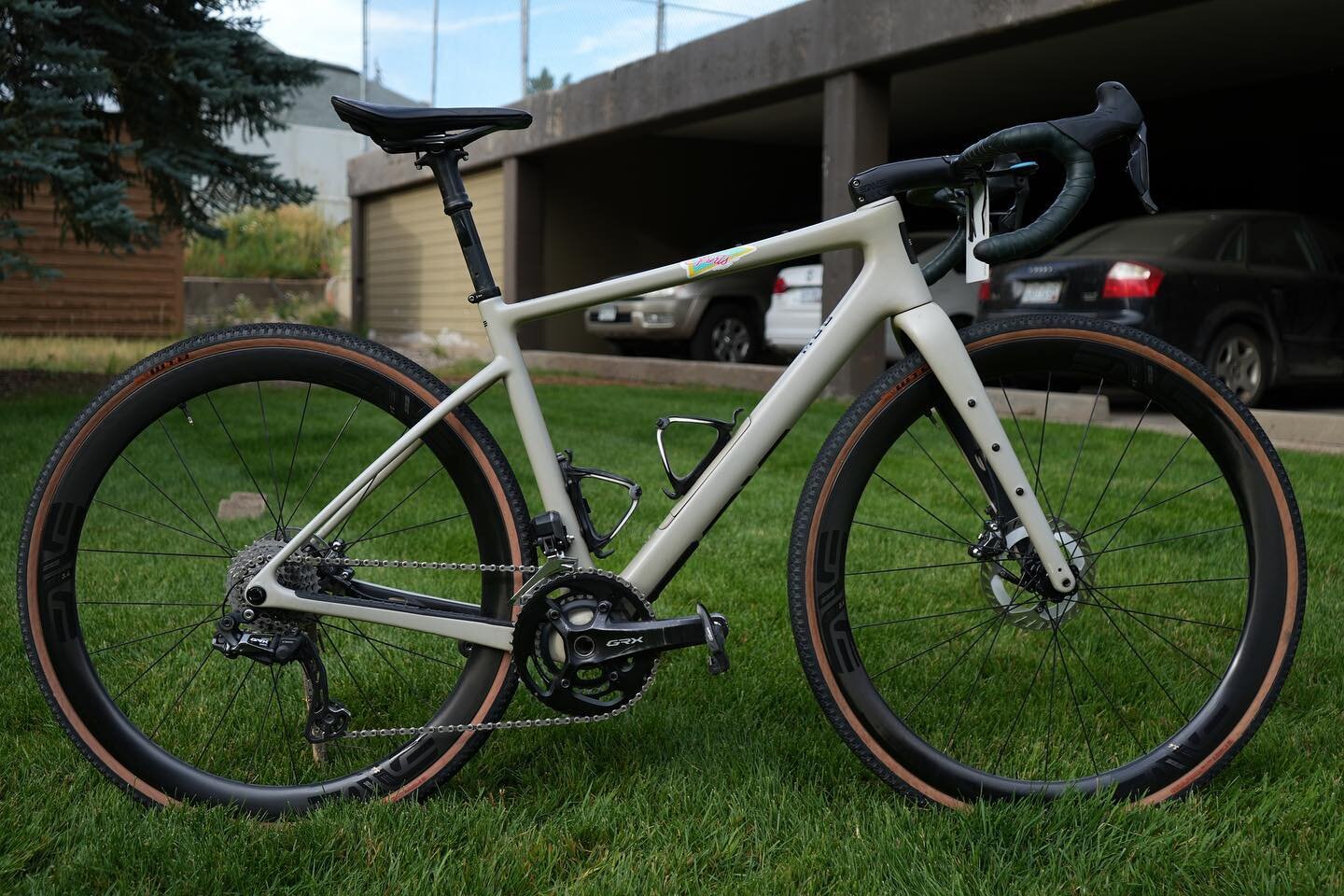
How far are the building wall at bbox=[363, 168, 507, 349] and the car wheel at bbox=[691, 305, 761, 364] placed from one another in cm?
374

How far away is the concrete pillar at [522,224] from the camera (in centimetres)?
1541

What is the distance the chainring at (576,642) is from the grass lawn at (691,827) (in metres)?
0.20

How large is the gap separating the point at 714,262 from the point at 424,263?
17.3 meters

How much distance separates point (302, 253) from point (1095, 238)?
20975mm

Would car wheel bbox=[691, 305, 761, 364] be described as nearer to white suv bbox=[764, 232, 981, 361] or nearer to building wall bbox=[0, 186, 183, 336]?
white suv bbox=[764, 232, 981, 361]

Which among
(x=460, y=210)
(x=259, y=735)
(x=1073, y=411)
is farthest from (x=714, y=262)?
(x=1073, y=411)

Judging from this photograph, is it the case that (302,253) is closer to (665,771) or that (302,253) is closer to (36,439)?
(36,439)

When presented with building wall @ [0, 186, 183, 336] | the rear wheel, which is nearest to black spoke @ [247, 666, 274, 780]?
the rear wheel

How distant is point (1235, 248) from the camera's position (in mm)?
8609

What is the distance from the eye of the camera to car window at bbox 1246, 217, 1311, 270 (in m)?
8.71

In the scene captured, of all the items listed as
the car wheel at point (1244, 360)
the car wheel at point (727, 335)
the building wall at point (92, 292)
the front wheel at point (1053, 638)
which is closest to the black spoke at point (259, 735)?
the front wheel at point (1053, 638)

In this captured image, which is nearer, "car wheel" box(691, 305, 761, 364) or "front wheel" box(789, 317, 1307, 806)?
"front wheel" box(789, 317, 1307, 806)

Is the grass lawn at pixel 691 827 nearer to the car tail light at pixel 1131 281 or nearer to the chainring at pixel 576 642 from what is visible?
the chainring at pixel 576 642

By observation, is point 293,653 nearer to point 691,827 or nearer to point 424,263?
point 691,827
